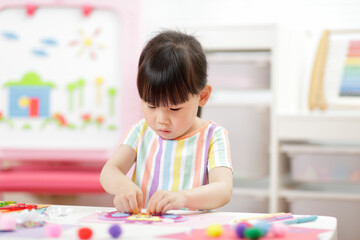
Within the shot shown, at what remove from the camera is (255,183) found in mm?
2373

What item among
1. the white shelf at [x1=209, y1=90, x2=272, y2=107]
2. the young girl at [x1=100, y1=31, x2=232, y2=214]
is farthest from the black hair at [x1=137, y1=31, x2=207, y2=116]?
the white shelf at [x1=209, y1=90, x2=272, y2=107]

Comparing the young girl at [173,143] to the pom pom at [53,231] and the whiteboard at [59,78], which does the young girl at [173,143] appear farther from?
the whiteboard at [59,78]

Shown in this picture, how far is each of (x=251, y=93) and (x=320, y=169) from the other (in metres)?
0.46

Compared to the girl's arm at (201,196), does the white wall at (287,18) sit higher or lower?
higher

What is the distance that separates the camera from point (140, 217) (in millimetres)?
795

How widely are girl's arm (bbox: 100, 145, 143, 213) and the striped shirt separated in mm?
27

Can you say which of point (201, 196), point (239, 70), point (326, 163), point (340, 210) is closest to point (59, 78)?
point (239, 70)

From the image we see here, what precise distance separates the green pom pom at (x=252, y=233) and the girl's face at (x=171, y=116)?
0.40 meters

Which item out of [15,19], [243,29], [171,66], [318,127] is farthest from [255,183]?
[171,66]

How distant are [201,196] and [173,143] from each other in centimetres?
24

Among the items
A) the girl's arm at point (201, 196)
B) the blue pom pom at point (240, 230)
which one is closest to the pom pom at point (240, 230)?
the blue pom pom at point (240, 230)

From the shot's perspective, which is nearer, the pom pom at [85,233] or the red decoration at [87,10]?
the pom pom at [85,233]

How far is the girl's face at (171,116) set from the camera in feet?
3.26

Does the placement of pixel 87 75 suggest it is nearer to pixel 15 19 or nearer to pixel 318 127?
pixel 15 19
